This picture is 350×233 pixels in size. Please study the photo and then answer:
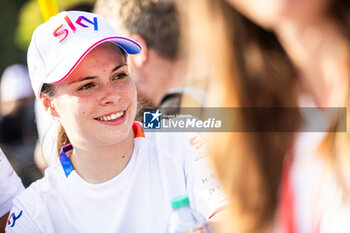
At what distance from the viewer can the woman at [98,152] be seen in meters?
1.99

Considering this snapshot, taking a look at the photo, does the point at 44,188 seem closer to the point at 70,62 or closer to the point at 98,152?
the point at 98,152

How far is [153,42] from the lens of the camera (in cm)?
282

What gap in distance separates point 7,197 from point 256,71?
1687 millimetres

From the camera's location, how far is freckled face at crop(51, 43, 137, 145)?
2008mm

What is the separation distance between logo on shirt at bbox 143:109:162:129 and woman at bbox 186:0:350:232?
117 cm

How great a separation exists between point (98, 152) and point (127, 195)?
21 centimetres

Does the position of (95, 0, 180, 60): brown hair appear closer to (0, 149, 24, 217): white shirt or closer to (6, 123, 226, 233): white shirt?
(6, 123, 226, 233): white shirt

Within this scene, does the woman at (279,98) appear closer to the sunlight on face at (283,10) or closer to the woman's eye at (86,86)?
the sunlight on face at (283,10)

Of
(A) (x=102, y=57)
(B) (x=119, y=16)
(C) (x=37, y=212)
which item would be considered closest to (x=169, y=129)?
(A) (x=102, y=57)

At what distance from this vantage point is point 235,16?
3.10ft

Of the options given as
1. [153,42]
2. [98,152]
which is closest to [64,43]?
[98,152]

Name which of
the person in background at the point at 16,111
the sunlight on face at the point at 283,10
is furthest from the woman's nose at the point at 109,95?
the person in background at the point at 16,111

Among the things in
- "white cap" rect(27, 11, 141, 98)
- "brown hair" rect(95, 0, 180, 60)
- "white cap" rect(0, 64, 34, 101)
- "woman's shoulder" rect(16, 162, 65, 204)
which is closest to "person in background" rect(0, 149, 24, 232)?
"woman's shoulder" rect(16, 162, 65, 204)

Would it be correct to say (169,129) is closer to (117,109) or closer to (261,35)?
(117,109)
